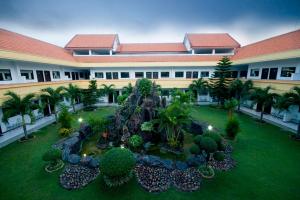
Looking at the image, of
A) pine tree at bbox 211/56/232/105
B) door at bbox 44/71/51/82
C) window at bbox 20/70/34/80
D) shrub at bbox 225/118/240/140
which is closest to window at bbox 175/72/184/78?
pine tree at bbox 211/56/232/105

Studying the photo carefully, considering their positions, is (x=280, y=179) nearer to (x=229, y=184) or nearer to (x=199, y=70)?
(x=229, y=184)

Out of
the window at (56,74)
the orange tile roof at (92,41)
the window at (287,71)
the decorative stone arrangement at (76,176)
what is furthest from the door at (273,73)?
the window at (56,74)

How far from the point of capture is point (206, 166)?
8305mm

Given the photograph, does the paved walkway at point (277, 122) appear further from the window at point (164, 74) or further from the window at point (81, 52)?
the window at point (81, 52)

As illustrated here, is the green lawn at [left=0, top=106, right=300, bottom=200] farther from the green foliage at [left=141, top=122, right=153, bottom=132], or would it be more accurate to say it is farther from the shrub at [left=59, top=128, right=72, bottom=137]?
the green foliage at [left=141, top=122, right=153, bottom=132]

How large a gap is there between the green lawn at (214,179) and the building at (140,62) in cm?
642

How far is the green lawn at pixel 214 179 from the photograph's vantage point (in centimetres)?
659

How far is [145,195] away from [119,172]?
1.70 meters

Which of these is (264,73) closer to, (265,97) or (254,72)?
(254,72)

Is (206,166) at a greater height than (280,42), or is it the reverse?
(280,42)

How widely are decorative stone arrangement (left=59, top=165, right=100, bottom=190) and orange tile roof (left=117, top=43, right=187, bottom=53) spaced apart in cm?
2609

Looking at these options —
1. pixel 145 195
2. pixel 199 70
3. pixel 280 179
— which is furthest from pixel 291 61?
pixel 145 195

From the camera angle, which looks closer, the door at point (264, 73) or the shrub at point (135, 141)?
the shrub at point (135, 141)

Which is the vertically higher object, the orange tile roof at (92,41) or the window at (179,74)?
the orange tile roof at (92,41)
